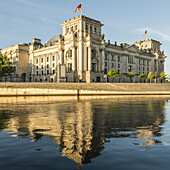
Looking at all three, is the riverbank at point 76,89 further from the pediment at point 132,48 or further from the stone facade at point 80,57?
the pediment at point 132,48

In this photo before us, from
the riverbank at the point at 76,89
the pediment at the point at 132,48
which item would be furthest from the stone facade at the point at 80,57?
the riverbank at the point at 76,89

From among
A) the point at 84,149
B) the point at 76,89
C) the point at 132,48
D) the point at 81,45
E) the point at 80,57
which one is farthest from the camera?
the point at 132,48

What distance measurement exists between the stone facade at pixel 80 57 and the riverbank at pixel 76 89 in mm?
15924

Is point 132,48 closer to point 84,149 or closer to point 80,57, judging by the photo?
point 80,57

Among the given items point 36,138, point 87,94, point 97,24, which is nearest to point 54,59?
point 97,24

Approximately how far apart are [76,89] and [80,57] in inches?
1152

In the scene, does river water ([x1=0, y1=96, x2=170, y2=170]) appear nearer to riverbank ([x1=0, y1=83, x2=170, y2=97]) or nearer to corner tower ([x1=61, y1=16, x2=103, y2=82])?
riverbank ([x1=0, y1=83, x2=170, y2=97])

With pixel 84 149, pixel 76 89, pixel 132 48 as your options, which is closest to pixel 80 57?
pixel 76 89

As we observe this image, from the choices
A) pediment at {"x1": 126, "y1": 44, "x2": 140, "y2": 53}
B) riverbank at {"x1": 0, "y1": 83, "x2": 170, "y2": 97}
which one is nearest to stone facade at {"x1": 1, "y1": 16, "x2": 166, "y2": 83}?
pediment at {"x1": 126, "y1": 44, "x2": 140, "y2": 53}

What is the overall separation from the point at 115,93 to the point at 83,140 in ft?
159

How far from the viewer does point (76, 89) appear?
54031 mm

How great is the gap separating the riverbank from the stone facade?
15.9 m

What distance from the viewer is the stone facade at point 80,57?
3179 inches

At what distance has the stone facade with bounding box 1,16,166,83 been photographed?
80750 mm
